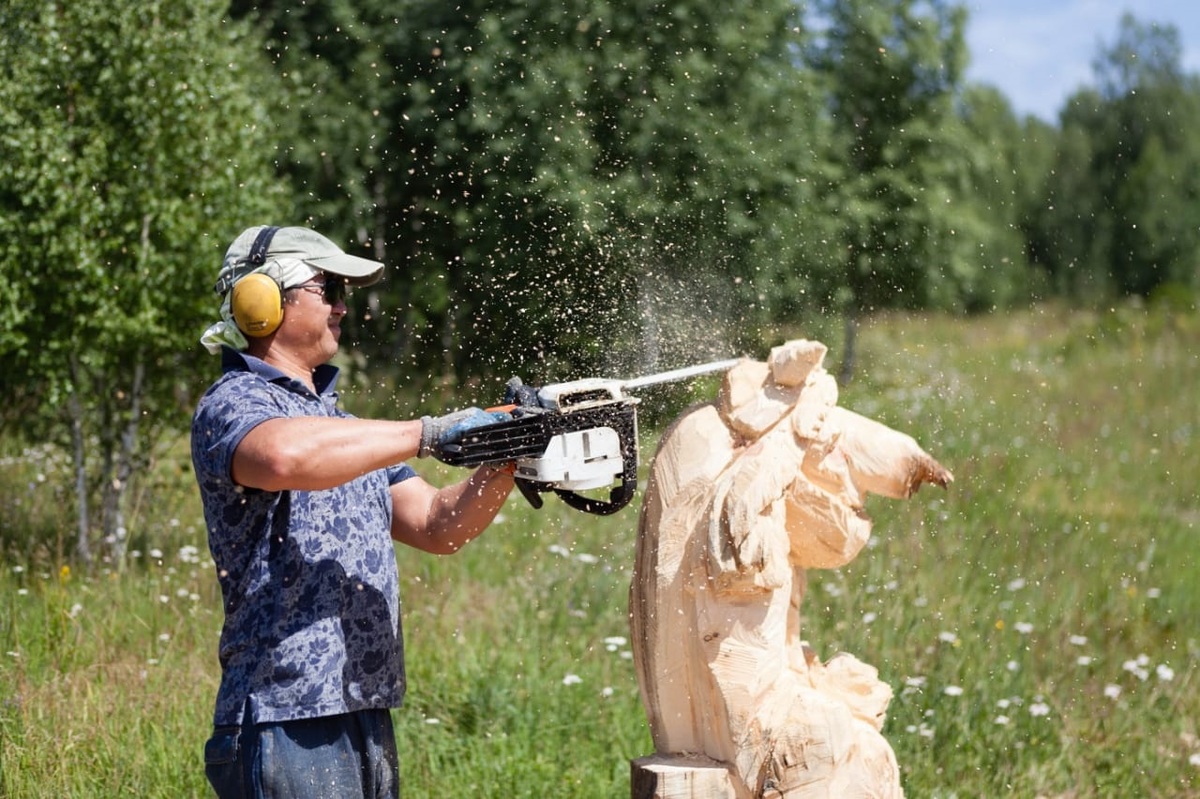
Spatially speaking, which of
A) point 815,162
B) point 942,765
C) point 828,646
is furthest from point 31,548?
point 815,162

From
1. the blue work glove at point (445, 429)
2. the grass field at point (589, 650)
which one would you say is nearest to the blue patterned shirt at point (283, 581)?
the blue work glove at point (445, 429)

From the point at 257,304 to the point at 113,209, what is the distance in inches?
150

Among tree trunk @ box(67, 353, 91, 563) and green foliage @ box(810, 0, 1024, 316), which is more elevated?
green foliage @ box(810, 0, 1024, 316)

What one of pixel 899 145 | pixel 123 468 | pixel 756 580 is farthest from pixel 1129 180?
pixel 756 580

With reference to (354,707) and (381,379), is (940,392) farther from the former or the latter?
(354,707)

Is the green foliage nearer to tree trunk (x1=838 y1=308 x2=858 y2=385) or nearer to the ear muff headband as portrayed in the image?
tree trunk (x1=838 y1=308 x2=858 y2=385)

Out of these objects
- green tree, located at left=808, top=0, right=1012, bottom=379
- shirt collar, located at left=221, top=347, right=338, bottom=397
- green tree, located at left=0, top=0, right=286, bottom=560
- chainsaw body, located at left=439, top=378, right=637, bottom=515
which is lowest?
chainsaw body, located at left=439, top=378, right=637, bottom=515

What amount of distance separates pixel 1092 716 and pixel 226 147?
5039mm

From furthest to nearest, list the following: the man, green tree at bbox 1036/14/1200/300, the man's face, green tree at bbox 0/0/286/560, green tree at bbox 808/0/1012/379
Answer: green tree at bbox 1036/14/1200/300, green tree at bbox 808/0/1012/379, green tree at bbox 0/0/286/560, the man's face, the man

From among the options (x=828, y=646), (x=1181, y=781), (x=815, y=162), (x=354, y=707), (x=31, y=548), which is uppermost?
(x=815, y=162)

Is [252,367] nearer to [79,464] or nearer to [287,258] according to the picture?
[287,258]

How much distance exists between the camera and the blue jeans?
2555mm

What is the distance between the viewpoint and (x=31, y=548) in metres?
5.73

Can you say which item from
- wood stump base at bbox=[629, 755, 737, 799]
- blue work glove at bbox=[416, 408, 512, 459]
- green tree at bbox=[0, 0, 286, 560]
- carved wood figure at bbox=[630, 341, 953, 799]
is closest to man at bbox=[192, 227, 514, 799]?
blue work glove at bbox=[416, 408, 512, 459]
